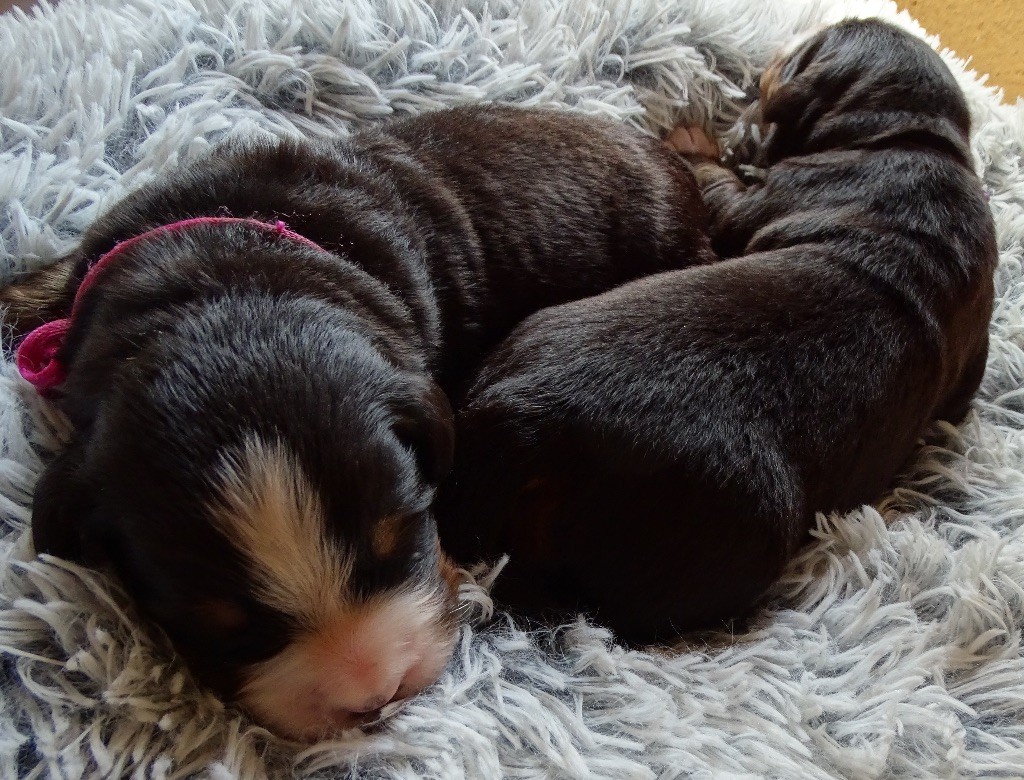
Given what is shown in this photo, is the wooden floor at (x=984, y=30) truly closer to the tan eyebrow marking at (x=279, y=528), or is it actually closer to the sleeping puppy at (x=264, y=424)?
the sleeping puppy at (x=264, y=424)

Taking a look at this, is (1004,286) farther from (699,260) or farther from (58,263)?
(58,263)

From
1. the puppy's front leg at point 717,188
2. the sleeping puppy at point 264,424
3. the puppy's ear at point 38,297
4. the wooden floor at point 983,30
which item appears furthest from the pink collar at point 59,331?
the wooden floor at point 983,30

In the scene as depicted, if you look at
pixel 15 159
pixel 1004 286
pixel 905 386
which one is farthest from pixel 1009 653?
pixel 15 159

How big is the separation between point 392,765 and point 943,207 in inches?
63.0

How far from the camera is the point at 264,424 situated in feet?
3.72

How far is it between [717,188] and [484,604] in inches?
55.3

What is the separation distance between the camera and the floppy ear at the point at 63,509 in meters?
1.22

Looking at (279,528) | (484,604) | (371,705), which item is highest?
(279,528)

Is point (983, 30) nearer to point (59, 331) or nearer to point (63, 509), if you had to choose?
point (59, 331)

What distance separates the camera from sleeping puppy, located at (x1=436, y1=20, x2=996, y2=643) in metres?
1.47

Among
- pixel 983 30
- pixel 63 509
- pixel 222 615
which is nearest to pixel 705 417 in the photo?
pixel 222 615

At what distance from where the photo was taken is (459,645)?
1.44m

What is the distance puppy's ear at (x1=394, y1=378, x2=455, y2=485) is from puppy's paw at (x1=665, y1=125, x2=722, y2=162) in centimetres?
148

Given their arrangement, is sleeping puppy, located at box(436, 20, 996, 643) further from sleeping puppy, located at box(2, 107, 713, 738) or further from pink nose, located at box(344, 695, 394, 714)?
pink nose, located at box(344, 695, 394, 714)
